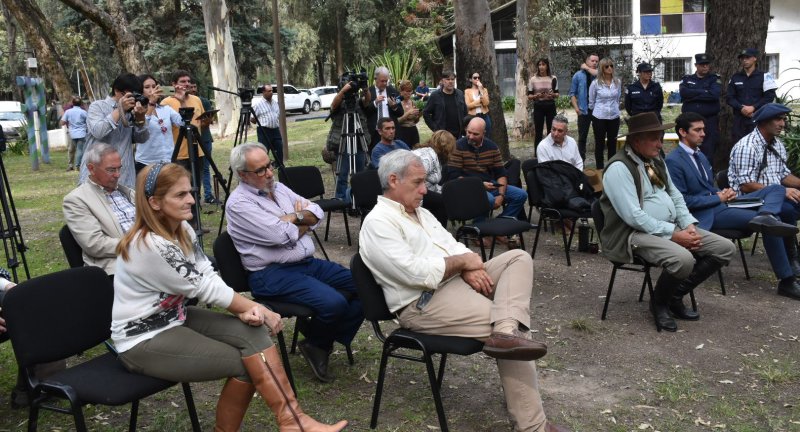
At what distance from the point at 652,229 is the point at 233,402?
3.14 meters

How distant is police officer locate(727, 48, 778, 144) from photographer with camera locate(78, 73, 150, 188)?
24.3 feet

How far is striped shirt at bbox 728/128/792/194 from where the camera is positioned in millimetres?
6547

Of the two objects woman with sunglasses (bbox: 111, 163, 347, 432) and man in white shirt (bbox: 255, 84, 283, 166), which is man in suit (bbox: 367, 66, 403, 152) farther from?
woman with sunglasses (bbox: 111, 163, 347, 432)

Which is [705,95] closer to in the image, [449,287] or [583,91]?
[583,91]

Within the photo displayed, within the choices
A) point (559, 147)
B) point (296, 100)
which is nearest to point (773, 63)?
point (296, 100)

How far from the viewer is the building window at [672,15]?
32.6m

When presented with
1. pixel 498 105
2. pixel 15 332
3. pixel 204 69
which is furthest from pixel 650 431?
pixel 204 69

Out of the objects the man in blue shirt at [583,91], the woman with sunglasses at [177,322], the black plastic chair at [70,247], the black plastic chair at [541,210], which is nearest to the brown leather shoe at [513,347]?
the woman with sunglasses at [177,322]

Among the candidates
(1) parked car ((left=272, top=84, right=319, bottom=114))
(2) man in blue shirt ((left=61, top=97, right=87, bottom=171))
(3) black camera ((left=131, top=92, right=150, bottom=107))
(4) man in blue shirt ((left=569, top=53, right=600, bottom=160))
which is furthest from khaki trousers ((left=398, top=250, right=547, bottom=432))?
(1) parked car ((left=272, top=84, right=319, bottom=114))

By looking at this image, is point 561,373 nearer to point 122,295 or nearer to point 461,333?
point 461,333

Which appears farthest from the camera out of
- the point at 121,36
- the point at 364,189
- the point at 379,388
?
the point at 121,36

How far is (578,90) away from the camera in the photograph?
11664mm

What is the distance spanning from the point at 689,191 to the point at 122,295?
4447mm

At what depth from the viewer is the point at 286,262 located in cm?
445
